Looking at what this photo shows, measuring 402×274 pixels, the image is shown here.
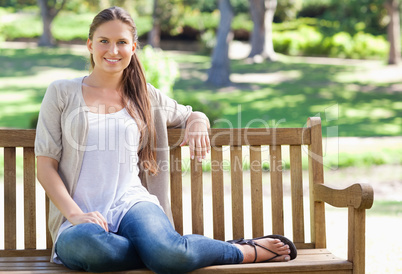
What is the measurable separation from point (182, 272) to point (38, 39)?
81.0ft

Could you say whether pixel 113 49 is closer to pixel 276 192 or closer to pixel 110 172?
pixel 110 172

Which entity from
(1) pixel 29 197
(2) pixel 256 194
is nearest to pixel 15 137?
(1) pixel 29 197

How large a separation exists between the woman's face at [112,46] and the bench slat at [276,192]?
1.02 m

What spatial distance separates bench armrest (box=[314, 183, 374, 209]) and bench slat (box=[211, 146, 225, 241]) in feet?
1.83

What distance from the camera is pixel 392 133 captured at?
12.8 metres

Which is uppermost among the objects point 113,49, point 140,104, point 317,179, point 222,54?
point 222,54

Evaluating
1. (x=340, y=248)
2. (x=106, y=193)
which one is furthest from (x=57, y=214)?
(x=340, y=248)

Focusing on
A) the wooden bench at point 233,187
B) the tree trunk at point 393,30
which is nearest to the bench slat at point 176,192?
the wooden bench at point 233,187

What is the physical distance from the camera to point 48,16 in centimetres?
2425

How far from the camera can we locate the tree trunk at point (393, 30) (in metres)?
19.2

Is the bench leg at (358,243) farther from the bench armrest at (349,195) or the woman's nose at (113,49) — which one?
the woman's nose at (113,49)

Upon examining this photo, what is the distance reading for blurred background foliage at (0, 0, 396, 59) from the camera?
894 inches

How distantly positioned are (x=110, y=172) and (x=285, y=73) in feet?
55.9

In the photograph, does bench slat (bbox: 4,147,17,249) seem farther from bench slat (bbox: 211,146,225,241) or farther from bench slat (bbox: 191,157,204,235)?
bench slat (bbox: 211,146,225,241)
